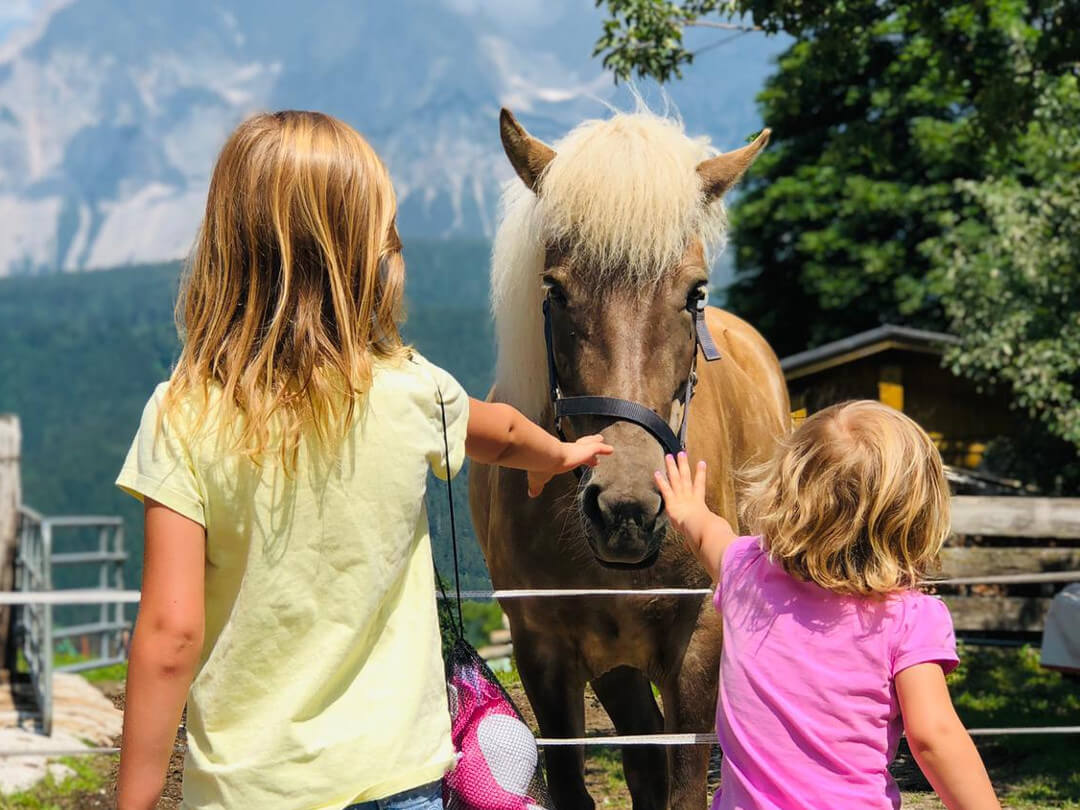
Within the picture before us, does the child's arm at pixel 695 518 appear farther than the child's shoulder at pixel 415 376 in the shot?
Yes

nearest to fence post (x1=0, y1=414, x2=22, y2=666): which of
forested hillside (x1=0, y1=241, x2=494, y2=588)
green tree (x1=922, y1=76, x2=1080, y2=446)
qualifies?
green tree (x1=922, y1=76, x2=1080, y2=446)

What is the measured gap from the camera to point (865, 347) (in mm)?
16375

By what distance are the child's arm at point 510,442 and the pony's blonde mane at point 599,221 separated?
806 millimetres

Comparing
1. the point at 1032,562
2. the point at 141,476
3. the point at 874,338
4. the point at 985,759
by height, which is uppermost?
the point at 874,338

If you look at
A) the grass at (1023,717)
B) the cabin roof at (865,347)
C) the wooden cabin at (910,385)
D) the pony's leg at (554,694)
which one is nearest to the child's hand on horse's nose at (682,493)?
the pony's leg at (554,694)

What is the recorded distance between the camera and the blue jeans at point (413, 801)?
179 cm

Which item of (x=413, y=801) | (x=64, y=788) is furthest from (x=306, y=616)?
(x=64, y=788)

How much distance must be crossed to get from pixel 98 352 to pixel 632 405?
412 feet

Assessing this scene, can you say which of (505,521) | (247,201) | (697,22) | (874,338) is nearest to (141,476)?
(247,201)

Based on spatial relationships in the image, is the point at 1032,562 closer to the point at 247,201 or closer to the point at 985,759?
the point at 985,759

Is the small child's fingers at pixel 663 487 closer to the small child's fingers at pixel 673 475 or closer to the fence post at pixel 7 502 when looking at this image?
the small child's fingers at pixel 673 475

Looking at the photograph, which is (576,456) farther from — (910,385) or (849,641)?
(910,385)

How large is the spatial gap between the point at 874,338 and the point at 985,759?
1050cm

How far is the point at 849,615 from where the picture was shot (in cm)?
209
